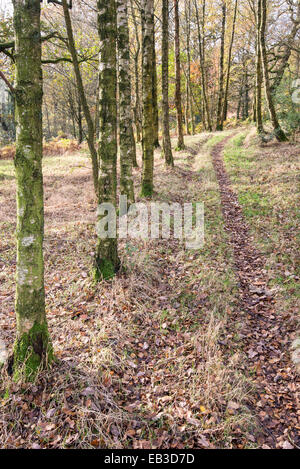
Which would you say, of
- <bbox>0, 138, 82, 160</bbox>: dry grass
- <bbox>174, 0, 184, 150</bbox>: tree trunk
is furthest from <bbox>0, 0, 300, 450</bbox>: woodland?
<bbox>0, 138, 82, 160</bbox>: dry grass

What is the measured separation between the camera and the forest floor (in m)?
3.54

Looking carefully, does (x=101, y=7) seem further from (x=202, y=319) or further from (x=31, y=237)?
(x=202, y=319)

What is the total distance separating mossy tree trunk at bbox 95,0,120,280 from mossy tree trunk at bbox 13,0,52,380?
218cm

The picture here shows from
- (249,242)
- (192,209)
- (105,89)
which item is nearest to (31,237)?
(105,89)

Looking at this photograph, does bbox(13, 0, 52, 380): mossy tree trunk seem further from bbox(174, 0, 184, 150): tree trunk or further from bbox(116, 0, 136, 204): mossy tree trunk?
bbox(174, 0, 184, 150): tree trunk

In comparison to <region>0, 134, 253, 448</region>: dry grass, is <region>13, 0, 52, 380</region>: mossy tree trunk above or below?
above

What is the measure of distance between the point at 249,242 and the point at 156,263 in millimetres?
2831

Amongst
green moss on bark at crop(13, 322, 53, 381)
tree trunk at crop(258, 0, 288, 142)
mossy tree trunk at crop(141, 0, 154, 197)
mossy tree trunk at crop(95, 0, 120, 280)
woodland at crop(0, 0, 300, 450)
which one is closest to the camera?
woodland at crop(0, 0, 300, 450)

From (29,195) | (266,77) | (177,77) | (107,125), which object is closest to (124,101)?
(107,125)

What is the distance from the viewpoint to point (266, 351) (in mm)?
4699

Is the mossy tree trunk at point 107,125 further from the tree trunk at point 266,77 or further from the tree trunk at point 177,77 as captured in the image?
the tree trunk at point 266,77

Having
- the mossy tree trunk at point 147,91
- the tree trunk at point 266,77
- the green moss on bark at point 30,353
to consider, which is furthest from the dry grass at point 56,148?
the green moss on bark at point 30,353

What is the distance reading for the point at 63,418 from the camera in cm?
359

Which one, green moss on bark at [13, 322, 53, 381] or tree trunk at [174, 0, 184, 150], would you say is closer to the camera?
green moss on bark at [13, 322, 53, 381]
